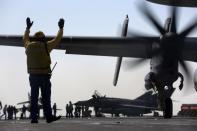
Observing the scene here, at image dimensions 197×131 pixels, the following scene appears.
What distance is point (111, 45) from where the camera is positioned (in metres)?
25.1

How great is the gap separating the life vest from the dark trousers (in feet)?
0.48

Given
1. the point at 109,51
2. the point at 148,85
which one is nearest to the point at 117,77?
the point at 109,51

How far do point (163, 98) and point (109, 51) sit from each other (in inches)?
245

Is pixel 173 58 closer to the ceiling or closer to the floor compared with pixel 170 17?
closer to the floor

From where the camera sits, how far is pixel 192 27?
21.1 metres

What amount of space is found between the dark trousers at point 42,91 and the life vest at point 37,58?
147 mm

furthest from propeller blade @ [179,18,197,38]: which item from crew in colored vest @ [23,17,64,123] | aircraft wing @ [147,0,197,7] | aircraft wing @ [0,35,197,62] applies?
crew in colored vest @ [23,17,64,123]

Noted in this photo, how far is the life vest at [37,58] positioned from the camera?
37.2 ft

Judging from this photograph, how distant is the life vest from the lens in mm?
11328

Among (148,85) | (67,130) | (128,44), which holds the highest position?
(128,44)

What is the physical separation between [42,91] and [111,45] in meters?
13.7

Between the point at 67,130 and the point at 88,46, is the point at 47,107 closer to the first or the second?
the point at 67,130

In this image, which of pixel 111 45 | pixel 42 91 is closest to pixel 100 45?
pixel 111 45

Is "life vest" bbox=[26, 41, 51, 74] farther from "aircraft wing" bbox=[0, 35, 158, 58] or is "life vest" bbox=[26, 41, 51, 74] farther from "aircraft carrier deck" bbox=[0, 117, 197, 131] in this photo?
"aircraft wing" bbox=[0, 35, 158, 58]
